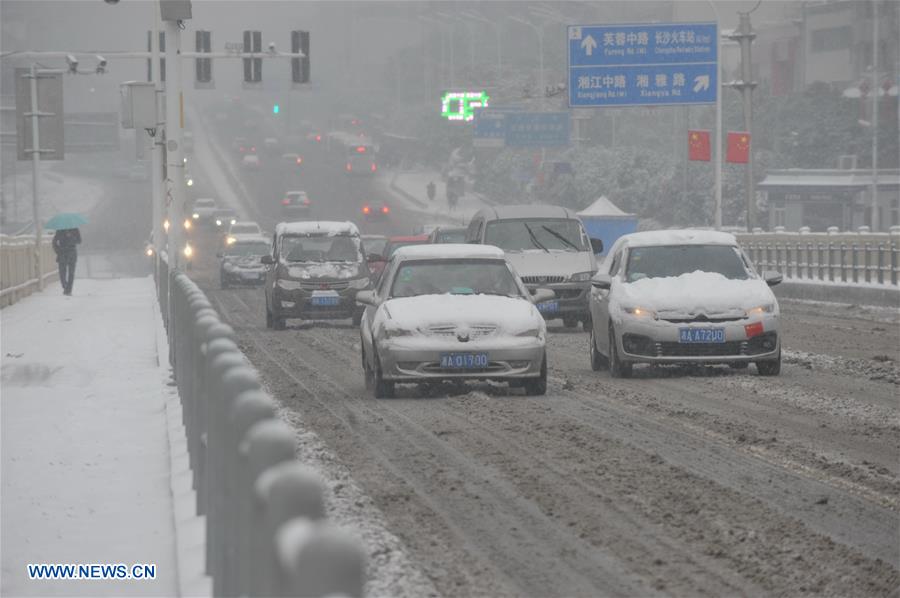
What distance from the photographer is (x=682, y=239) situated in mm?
18812

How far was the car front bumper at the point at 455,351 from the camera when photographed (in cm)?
1535

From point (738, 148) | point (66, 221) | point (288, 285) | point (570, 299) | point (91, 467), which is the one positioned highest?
point (738, 148)

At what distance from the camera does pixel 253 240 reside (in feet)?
155

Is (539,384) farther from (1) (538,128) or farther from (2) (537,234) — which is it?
(1) (538,128)

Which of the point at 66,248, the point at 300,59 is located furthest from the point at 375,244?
the point at 66,248

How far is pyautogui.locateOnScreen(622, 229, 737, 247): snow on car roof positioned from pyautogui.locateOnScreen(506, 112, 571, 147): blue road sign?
65.8 meters

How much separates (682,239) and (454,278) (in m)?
3.34

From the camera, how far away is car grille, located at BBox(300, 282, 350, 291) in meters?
28.2

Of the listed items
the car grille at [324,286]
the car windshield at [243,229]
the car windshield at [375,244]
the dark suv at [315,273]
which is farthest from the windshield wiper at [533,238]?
the car windshield at [243,229]

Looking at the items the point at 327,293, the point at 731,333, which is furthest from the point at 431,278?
the point at 327,293

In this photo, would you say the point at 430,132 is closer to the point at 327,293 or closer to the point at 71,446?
the point at 327,293

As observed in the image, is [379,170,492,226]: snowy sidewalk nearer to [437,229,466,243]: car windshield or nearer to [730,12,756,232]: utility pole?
[730,12,756,232]: utility pole

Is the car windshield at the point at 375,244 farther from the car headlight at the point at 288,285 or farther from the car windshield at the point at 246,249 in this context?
the car headlight at the point at 288,285

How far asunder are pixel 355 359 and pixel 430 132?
356 feet
